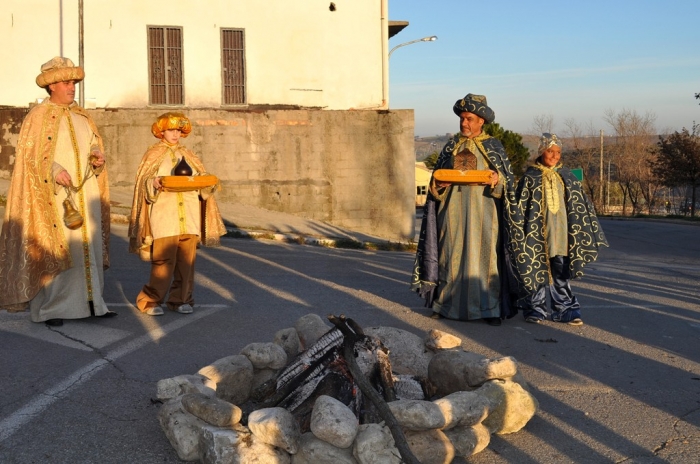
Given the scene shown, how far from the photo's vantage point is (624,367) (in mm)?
6516

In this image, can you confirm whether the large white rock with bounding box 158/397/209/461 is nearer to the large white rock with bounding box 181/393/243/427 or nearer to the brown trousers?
the large white rock with bounding box 181/393/243/427

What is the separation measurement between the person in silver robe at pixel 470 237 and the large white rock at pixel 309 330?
8.26 ft

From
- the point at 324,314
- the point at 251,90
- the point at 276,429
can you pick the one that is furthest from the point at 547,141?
the point at 251,90

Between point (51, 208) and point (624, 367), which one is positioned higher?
point (51, 208)

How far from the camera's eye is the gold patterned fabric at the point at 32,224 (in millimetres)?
7211

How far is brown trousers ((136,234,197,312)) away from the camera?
8008mm

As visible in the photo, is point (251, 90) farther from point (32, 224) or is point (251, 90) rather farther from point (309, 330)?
point (309, 330)

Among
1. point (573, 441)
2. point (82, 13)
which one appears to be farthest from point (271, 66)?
point (573, 441)

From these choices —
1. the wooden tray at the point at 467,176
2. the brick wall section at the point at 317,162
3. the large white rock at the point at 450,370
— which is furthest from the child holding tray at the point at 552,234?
Answer: the brick wall section at the point at 317,162

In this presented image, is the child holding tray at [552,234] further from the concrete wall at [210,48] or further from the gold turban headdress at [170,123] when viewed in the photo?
the concrete wall at [210,48]

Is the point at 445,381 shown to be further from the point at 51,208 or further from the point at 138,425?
the point at 51,208

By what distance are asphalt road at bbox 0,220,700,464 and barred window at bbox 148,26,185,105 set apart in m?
10.8

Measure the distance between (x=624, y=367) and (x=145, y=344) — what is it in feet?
12.1

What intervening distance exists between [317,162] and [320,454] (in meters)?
17.7
